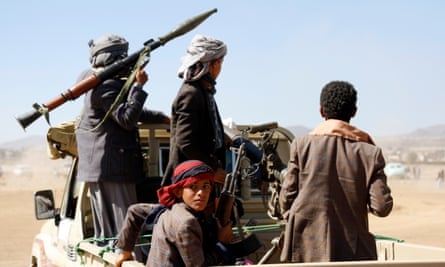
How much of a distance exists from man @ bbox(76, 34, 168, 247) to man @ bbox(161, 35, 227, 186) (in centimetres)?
47

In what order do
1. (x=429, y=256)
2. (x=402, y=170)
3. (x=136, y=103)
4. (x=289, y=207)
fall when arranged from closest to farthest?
(x=289, y=207) < (x=429, y=256) < (x=136, y=103) < (x=402, y=170)

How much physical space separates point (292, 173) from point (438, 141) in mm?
140635

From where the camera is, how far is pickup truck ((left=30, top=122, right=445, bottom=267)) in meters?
4.82

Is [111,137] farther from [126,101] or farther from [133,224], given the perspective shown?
[133,224]

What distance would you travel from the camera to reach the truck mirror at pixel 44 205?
19.9 feet

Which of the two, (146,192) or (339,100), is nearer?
(339,100)

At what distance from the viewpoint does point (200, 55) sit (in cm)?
478

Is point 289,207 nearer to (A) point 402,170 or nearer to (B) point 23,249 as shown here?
(B) point 23,249

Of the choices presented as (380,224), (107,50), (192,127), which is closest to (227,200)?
(192,127)

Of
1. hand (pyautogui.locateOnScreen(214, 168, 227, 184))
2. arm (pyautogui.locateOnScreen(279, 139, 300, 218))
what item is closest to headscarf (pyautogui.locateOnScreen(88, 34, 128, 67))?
hand (pyautogui.locateOnScreen(214, 168, 227, 184))

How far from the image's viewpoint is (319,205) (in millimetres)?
3842

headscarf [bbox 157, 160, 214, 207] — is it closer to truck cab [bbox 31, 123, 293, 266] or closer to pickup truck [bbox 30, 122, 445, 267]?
pickup truck [bbox 30, 122, 445, 267]

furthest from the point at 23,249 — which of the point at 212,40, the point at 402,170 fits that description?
the point at 402,170

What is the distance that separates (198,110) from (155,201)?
3.24ft
